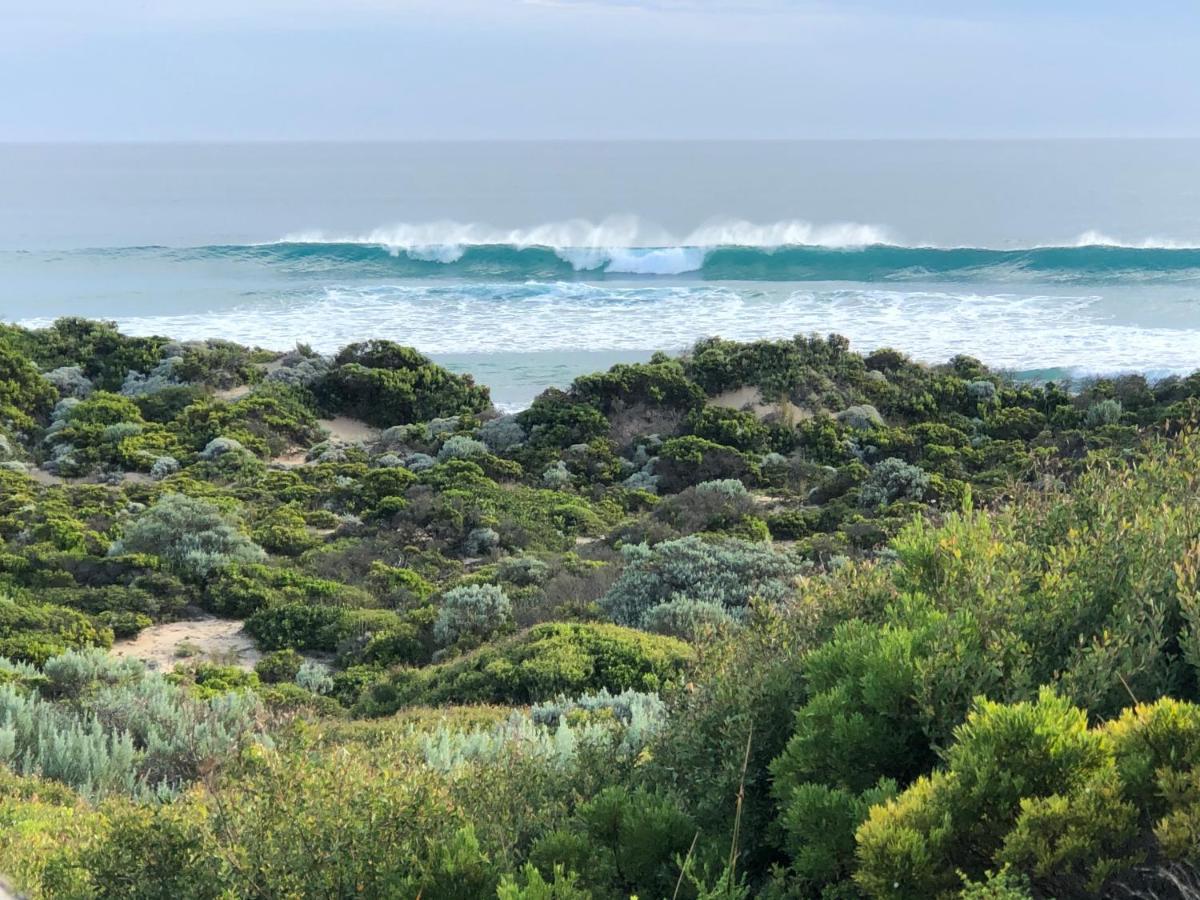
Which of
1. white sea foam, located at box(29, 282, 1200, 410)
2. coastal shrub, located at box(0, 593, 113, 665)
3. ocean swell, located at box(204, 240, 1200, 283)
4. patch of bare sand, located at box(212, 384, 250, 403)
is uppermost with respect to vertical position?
ocean swell, located at box(204, 240, 1200, 283)

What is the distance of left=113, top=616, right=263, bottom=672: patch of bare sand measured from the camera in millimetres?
9845

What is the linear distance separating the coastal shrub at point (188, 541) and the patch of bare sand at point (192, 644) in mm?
1194

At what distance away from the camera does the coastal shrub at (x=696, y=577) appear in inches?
413

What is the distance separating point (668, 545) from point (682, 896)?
840 centimetres

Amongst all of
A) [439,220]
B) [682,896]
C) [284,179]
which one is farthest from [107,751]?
[284,179]

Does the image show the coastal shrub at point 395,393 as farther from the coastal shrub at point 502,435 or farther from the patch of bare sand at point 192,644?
the patch of bare sand at point 192,644

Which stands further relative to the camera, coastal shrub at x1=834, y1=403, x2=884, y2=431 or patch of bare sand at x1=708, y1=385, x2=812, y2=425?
patch of bare sand at x1=708, y1=385, x2=812, y2=425

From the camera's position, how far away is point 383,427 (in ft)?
71.8

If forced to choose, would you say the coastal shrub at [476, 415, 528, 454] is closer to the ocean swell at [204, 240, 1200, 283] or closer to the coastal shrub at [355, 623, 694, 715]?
the coastal shrub at [355, 623, 694, 715]

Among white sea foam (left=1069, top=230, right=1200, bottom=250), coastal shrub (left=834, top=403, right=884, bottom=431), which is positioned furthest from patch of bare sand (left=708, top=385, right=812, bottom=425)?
white sea foam (left=1069, top=230, right=1200, bottom=250)

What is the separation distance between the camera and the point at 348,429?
21672 mm

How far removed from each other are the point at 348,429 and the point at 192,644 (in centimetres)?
1164

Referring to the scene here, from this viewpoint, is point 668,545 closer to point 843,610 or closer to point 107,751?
point 107,751

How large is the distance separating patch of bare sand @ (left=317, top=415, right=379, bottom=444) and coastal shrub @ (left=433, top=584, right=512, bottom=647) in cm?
1080
